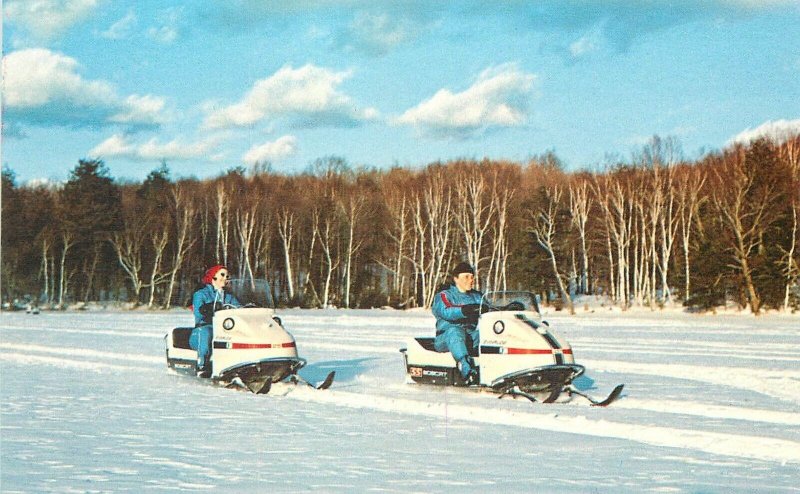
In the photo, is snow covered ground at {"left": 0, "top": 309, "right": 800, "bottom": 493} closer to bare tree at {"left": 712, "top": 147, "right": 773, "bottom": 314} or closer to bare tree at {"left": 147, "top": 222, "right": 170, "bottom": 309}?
bare tree at {"left": 712, "top": 147, "right": 773, "bottom": 314}

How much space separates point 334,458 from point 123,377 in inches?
293

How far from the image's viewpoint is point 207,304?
1233 centimetres

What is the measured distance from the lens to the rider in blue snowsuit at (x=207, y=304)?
40.3 ft

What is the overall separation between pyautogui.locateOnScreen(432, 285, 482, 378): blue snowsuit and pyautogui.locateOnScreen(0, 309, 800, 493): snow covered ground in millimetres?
534

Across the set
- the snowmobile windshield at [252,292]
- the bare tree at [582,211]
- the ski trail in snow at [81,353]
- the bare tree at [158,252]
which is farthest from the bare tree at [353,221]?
the snowmobile windshield at [252,292]

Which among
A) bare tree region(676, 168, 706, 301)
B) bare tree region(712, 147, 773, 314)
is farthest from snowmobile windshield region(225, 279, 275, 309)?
bare tree region(676, 168, 706, 301)

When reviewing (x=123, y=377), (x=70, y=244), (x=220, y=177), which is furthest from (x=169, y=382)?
(x=220, y=177)

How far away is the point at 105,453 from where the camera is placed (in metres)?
7.22

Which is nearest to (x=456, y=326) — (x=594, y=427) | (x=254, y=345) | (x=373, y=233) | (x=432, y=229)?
(x=254, y=345)

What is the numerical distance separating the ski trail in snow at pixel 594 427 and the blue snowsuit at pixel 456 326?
36.3 inches

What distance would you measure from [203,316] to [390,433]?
4898 millimetres

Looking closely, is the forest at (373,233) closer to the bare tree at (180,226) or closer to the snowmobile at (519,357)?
the bare tree at (180,226)

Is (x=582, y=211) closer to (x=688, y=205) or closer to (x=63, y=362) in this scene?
(x=688, y=205)

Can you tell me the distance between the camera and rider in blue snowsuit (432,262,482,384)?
11062mm
